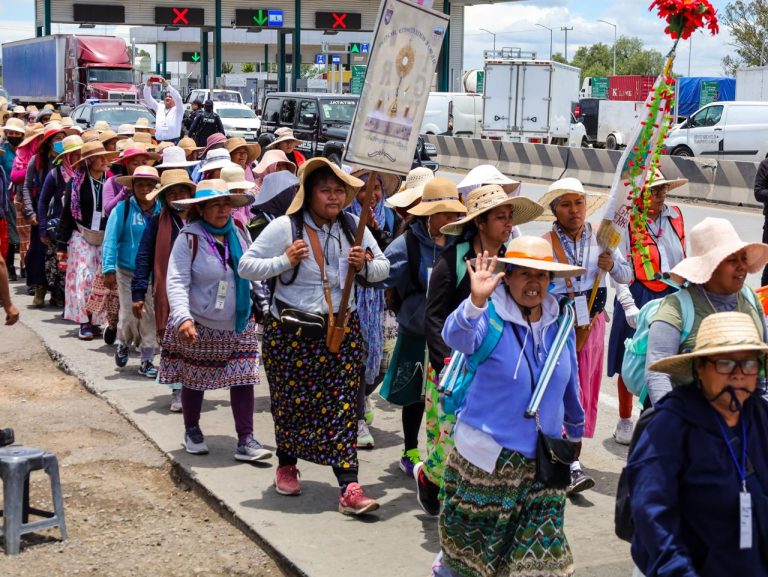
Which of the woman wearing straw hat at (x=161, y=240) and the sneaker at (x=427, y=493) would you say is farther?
the woman wearing straw hat at (x=161, y=240)

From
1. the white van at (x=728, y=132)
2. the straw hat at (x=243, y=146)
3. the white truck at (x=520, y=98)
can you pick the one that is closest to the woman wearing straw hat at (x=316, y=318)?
Answer: the straw hat at (x=243, y=146)

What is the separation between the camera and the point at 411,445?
6.76 metres

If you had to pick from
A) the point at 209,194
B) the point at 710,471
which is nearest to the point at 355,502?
the point at 209,194

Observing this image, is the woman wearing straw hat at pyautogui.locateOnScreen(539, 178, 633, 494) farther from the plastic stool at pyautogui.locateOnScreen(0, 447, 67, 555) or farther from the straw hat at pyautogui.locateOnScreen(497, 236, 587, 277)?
the plastic stool at pyautogui.locateOnScreen(0, 447, 67, 555)

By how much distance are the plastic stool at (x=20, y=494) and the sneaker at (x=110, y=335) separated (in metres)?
4.50

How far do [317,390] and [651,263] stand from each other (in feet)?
7.54

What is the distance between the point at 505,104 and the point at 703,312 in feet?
114

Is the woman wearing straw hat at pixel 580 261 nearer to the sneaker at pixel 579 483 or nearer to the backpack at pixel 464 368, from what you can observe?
the sneaker at pixel 579 483

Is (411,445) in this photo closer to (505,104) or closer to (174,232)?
(174,232)

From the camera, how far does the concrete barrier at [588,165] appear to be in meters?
22.4

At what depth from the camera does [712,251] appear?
14.4 ft

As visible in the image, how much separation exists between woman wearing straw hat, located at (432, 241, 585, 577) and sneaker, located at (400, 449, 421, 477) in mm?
2262

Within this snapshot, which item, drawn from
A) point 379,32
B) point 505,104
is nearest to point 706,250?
point 379,32

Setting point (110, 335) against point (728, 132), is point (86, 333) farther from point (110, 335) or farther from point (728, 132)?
point (728, 132)
